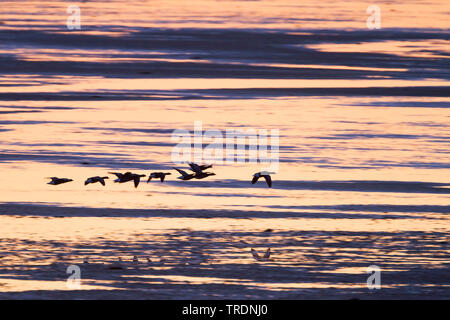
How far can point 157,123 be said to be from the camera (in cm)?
1459

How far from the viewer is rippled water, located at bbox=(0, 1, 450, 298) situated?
923 centimetres

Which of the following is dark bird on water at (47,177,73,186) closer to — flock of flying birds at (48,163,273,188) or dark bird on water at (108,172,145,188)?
flock of flying birds at (48,163,273,188)

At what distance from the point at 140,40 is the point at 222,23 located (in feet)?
9.03

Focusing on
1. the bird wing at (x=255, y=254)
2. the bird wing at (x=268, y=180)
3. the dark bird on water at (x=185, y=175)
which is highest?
the dark bird on water at (x=185, y=175)

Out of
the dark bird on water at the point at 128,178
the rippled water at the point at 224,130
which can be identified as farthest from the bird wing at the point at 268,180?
the dark bird on water at the point at 128,178

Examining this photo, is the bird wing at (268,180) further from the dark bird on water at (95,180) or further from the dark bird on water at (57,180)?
the dark bird on water at (57,180)

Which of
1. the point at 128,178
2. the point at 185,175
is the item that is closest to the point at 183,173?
the point at 185,175

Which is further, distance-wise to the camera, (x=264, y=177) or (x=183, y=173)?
(x=183, y=173)

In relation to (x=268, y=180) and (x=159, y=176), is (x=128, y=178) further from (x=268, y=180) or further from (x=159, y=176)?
(x=268, y=180)

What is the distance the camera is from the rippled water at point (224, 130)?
9.23 meters

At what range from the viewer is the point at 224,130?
14086 mm
